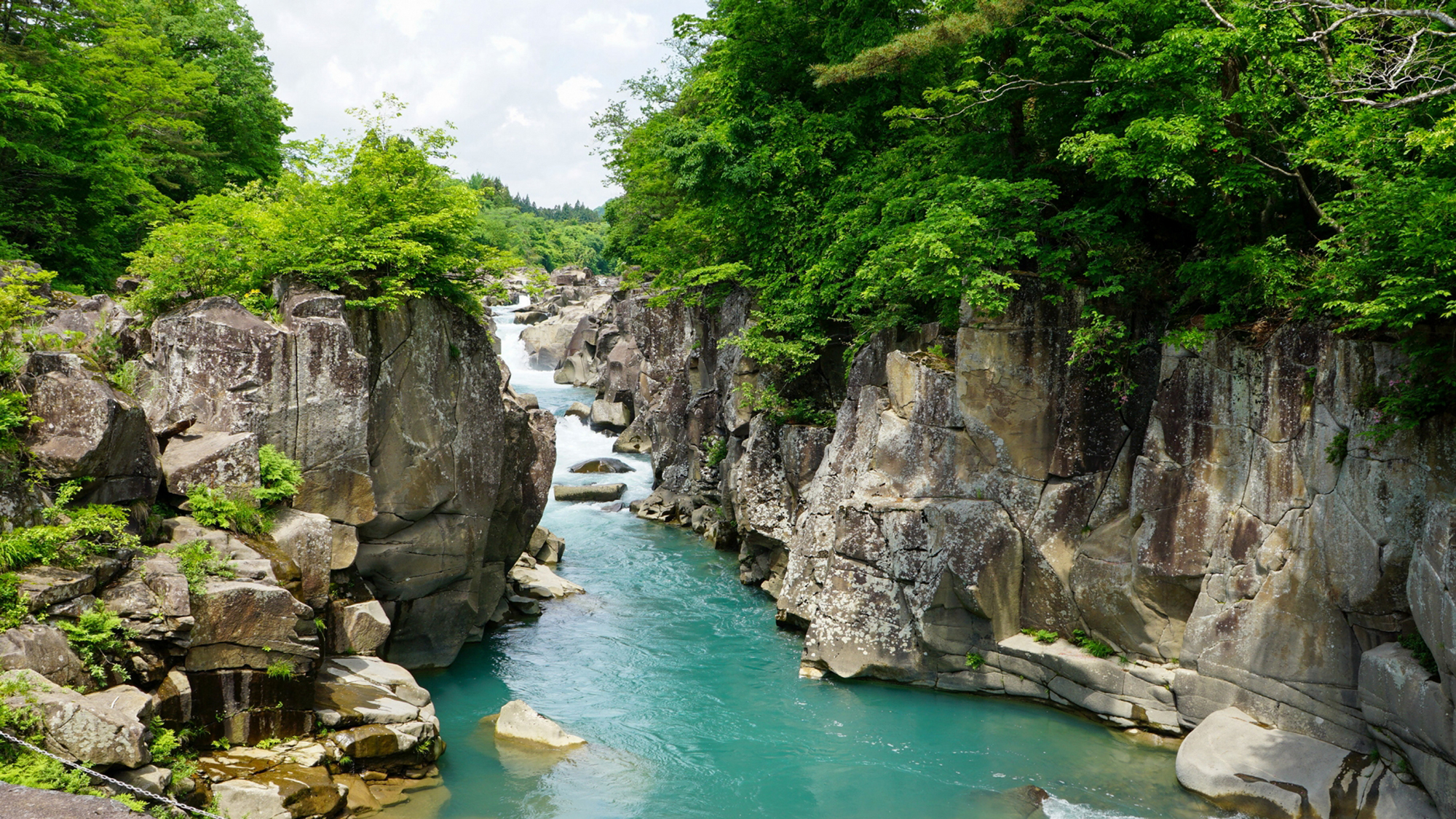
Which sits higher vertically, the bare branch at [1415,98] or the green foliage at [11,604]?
the bare branch at [1415,98]

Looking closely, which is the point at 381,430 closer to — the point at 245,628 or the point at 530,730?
the point at 245,628

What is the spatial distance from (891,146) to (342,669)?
674 inches

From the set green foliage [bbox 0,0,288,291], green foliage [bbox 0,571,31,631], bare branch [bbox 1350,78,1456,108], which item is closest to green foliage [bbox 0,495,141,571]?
green foliage [bbox 0,571,31,631]

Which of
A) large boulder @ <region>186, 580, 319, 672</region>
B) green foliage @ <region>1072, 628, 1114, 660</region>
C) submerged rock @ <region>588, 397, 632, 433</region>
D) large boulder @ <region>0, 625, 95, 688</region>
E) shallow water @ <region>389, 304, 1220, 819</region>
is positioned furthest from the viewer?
submerged rock @ <region>588, 397, 632, 433</region>

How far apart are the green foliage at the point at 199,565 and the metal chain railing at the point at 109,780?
276cm

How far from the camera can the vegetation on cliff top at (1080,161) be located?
11.7 metres

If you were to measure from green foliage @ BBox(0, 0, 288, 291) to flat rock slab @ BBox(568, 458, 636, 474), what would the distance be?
1501 cm

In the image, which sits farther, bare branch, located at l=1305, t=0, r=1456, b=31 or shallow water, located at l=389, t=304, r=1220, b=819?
shallow water, located at l=389, t=304, r=1220, b=819

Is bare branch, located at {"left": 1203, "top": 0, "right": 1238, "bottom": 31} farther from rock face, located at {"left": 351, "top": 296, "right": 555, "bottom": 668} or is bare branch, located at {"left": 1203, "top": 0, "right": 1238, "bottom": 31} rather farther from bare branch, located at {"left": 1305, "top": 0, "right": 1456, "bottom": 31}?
rock face, located at {"left": 351, "top": 296, "right": 555, "bottom": 668}

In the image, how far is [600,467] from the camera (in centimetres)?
3459

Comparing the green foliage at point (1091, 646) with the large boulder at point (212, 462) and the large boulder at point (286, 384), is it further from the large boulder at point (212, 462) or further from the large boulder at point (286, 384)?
the large boulder at point (212, 462)

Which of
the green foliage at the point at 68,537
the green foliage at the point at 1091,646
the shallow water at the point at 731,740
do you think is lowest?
the shallow water at the point at 731,740

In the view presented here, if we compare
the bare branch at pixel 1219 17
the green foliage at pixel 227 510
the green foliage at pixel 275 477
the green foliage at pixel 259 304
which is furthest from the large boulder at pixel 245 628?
the bare branch at pixel 1219 17

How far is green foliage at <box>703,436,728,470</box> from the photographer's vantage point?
2808cm
